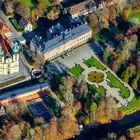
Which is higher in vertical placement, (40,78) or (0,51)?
(0,51)

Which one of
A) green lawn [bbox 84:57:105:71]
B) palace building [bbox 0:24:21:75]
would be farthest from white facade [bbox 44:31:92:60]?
palace building [bbox 0:24:21:75]

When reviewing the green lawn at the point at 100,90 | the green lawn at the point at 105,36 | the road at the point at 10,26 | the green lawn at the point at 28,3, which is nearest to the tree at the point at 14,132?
the green lawn at the point at 100,90

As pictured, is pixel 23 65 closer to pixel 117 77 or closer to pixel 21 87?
pixel 21 87

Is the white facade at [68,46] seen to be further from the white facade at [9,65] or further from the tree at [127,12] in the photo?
the tree at [127,12]

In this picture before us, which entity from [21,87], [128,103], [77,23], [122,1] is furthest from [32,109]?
[122,1]

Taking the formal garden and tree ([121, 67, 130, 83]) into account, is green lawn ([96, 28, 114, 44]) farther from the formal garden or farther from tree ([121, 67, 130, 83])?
tree ([121, 67, 130, 83])

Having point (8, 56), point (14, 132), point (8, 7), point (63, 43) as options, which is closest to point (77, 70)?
point (63, 43)
